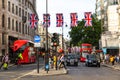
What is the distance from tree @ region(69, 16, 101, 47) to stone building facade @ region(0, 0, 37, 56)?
87.0 feet

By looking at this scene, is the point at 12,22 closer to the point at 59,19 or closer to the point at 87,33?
the point at 59,19

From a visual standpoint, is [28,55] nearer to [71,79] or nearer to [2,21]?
[2,21]

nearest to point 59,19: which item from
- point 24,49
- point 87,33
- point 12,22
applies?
point 24,49

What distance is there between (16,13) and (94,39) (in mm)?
41618

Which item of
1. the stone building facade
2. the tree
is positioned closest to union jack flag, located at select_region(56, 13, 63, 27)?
the stone building facade

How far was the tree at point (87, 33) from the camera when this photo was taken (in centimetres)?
11388

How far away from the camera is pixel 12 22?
74875 millimetres

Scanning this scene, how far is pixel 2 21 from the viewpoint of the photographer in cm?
6825

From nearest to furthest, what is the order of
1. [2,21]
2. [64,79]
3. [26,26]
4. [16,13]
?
[64,79], [2,21], [16,13], [26,26]

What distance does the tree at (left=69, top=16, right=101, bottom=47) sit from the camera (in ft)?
374

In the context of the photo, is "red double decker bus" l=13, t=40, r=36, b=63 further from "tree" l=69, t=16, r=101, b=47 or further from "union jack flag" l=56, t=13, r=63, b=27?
"tree" l=69, t=16, r=101, b=47

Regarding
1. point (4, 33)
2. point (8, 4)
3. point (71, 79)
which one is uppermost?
point (8, 4)

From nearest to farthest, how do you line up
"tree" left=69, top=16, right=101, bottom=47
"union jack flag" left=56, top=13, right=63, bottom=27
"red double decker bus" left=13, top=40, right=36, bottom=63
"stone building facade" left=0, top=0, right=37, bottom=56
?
1. "union jack flag" left=56, top=13, right=63, bottom=27
2. "red double decker bus" left=13, top=40, right=36, bottom=63
3. "stone building facade" left=0, top=0, right=37, bottom=56
4. "tree" left=69, top=16, right=101, bottom=47

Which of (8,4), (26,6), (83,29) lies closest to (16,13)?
(8,4)
